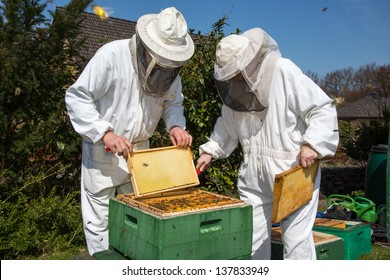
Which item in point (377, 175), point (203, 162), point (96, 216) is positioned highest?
point (203, 162)

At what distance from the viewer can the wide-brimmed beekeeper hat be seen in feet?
8.04

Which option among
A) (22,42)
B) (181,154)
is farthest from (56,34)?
(181,154)

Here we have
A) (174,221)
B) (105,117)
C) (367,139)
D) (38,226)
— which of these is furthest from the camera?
(367,139)

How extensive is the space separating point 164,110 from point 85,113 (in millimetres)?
697

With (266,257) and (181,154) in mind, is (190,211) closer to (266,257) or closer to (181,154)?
(181,154)

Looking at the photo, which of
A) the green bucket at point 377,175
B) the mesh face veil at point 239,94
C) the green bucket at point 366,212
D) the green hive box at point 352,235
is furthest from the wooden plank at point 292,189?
the green bucket at point 377,175

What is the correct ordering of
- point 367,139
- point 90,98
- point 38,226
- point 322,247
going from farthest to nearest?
1. point 367,139
2. point 38,226
3. point 322,247
4. point 90,98

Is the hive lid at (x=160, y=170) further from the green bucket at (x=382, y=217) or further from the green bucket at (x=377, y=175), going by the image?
the green bucket at (x=377, y=175)

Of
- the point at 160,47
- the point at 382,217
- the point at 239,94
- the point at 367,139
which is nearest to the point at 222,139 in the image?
the point at 239,94

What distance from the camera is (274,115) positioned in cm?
256

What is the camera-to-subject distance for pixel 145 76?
8.41 ft

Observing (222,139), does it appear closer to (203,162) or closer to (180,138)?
(203,162)

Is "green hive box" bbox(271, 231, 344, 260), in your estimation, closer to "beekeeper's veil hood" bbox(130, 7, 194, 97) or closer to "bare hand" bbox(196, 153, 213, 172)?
"bare hand" bbox(196, 153, 213, 172)

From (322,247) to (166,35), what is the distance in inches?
77.2
